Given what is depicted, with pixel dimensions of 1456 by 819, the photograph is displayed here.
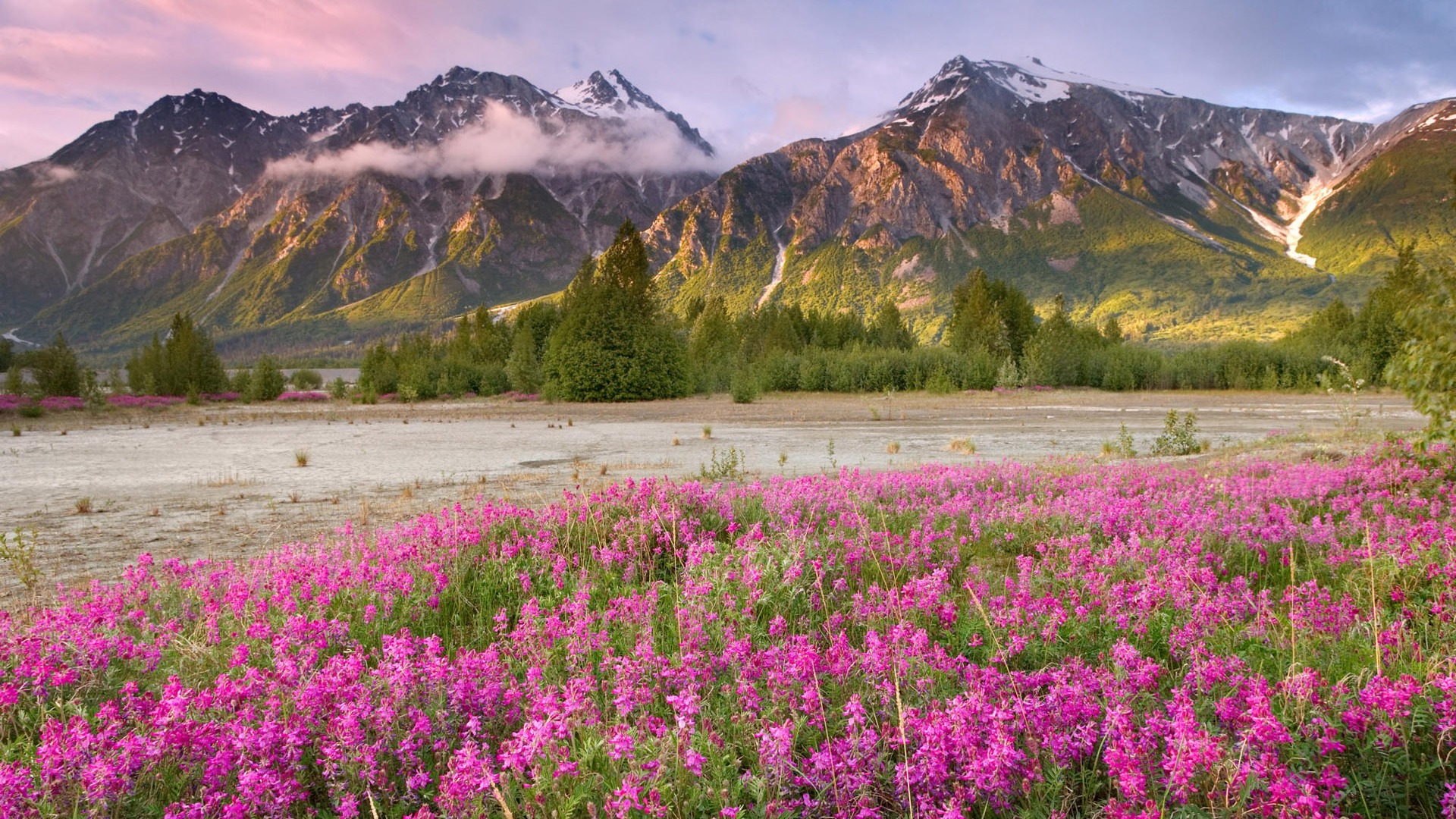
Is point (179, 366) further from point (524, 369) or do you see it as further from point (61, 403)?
point (524, 369)

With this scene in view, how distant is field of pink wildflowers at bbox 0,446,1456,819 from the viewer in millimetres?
2256

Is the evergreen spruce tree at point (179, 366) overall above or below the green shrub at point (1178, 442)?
above

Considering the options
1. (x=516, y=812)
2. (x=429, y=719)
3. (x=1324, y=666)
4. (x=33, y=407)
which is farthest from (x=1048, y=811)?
(x=33, y=407)

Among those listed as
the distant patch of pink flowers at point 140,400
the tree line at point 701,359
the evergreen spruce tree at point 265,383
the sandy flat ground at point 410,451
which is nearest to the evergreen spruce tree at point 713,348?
the tree line at point 701,359

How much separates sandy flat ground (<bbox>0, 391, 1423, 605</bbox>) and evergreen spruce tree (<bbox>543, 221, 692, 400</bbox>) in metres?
5.32

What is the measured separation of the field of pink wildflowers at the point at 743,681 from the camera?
2.26 m

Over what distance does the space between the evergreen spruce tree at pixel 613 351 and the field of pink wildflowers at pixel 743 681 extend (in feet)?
124

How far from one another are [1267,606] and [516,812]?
13.5ft

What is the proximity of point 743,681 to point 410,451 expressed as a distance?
54.7ft

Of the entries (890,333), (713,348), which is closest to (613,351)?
(713,348)

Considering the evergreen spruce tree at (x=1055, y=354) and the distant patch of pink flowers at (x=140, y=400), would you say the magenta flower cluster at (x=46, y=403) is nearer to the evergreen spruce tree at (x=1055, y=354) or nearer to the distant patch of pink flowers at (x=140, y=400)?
the distant patch of pink flowers at (x=140, y=400)

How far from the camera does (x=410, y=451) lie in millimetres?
17719

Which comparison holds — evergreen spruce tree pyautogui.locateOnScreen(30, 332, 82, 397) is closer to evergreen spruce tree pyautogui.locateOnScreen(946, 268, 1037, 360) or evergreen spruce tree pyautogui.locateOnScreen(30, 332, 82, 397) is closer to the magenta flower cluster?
the magenta flower cluster

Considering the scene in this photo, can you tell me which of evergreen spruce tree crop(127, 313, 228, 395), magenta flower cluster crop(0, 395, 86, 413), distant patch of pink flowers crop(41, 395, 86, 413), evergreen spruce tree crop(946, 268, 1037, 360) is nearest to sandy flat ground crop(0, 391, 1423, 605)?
magenta flower cluster crop(0, 395, 86, 413)
